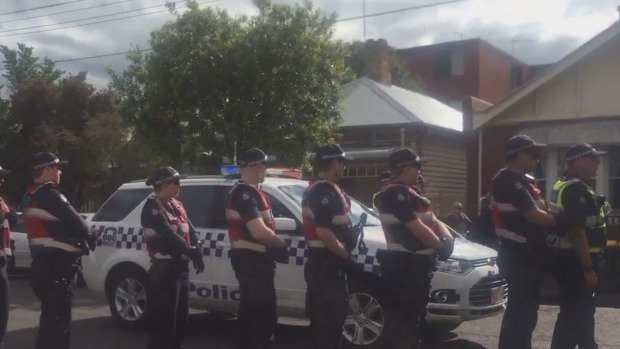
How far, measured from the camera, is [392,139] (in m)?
22.6

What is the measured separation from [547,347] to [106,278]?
5.11 metres

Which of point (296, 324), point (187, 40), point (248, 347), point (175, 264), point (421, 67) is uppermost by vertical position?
point (421, 67)

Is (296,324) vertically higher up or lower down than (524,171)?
lower down

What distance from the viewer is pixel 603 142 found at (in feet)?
57.1

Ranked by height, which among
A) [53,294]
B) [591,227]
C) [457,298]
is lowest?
[457,298]

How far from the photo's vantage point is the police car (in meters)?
7.80

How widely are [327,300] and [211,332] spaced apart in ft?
12.8

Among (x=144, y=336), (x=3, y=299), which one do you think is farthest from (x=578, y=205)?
(x=144, y=336)

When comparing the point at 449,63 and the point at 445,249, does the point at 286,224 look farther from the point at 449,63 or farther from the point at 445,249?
the point at 449,63

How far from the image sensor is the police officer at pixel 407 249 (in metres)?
6.02

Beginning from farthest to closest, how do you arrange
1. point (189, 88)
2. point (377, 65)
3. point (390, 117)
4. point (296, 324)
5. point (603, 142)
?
1. point (377, 65)
2. point (390, 117)
3. point (603, 142)
4. point (189, 88)
5. point (296, 324)

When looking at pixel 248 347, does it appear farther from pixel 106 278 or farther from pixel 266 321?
pixel 106 278

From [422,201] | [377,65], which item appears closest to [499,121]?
[377,65]

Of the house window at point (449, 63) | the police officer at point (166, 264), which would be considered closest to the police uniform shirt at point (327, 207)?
the police officer at point (166, 264)
